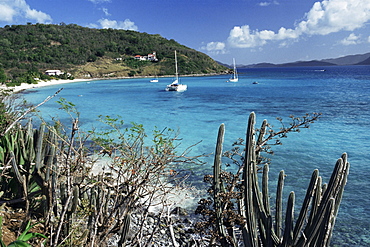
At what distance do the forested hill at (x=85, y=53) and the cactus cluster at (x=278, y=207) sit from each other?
62.2m

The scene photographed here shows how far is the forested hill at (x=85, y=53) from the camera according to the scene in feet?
245

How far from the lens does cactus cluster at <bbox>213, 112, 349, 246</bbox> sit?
7.54ft

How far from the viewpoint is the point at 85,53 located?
90438mm

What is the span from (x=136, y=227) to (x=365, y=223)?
200 inches

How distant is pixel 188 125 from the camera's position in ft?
60.7

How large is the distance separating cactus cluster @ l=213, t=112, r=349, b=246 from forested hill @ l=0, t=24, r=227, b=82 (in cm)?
6221

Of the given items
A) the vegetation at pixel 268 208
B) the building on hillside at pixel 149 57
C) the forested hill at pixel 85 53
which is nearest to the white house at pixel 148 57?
the building on hillside at pixel 149 57

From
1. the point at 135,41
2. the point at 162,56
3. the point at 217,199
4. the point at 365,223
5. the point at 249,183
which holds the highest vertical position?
the point at 135,41

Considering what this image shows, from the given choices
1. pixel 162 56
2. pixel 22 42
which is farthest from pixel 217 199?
pixel 162 56

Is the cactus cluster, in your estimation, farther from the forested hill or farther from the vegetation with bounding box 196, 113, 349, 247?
the forested hill

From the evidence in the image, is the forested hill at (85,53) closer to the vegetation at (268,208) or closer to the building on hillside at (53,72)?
the building on hillside at (53,72)

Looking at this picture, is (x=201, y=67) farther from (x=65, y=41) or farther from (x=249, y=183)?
(x=249, y=183)

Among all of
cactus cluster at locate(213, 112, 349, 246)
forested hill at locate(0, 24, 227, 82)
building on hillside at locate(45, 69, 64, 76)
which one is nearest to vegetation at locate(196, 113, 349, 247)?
cactus cluster at locate(213, 112, 349, 246)

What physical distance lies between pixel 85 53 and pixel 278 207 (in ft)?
317
